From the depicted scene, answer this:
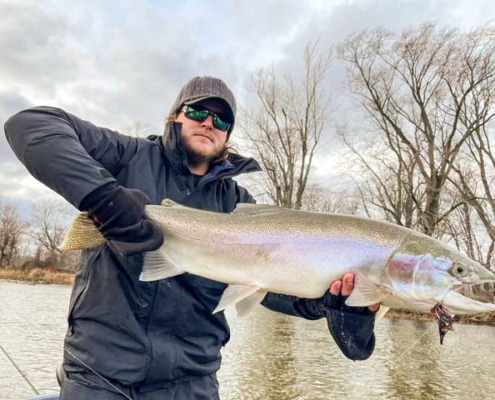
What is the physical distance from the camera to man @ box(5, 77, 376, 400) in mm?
2414

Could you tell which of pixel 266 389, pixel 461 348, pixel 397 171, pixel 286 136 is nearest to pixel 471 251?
pixel 397 171

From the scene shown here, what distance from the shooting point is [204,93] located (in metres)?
3.22

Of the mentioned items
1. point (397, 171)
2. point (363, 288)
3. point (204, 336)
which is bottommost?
point (204, 336)

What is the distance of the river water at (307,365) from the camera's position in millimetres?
7793

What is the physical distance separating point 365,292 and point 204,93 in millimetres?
1563

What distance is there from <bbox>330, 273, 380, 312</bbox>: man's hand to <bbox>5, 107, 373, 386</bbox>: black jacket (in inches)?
25.1

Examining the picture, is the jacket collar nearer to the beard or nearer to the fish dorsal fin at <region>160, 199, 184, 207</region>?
the beard

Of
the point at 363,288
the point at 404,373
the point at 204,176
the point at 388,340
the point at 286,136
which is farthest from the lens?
the point at 286,136

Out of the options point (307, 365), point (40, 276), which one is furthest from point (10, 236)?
point (307, 365)

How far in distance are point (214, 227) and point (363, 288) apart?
90cm

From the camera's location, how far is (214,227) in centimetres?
290

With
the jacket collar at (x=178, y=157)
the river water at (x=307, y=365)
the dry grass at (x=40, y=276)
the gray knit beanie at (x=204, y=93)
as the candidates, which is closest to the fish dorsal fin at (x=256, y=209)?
the jacket collar at (x=178, y=157)

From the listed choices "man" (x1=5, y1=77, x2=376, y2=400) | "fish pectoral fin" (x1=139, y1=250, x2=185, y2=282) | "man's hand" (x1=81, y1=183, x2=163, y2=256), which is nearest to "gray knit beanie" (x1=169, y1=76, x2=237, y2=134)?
"man" (x1=5, y1=77, x2=376, y2=400)

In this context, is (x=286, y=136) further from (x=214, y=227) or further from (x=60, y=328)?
(x=214, y=227)
